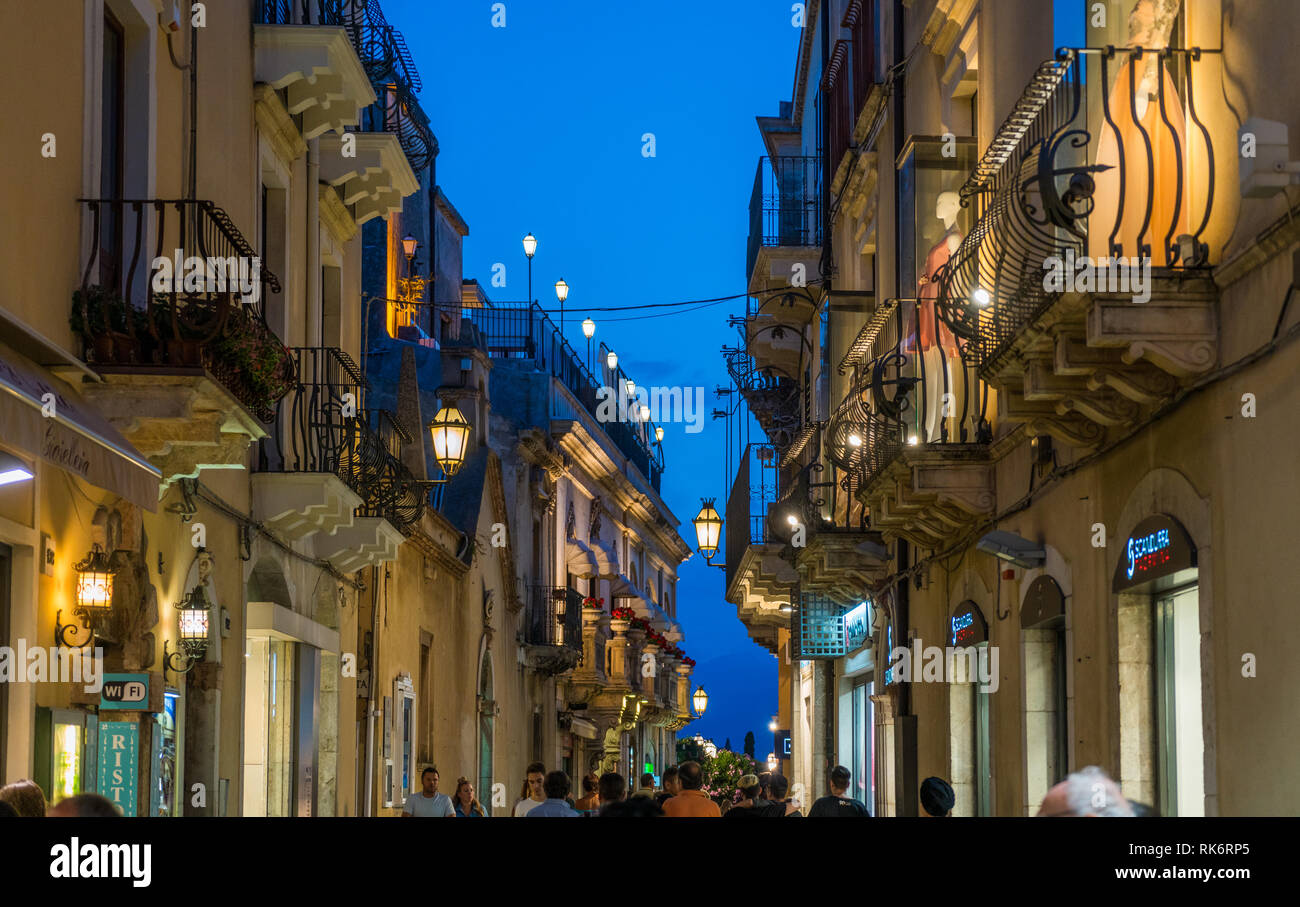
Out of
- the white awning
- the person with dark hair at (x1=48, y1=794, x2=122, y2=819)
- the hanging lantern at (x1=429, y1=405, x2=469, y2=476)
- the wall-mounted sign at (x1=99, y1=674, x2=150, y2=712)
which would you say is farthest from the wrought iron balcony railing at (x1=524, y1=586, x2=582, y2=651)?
the person with dark hair at (x1=48, y1=794, x2=122, y2=819)

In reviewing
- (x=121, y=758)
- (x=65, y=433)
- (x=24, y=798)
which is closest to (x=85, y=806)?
(x=24, y=798)

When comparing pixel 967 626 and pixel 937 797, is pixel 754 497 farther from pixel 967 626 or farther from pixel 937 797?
pixel 937 797

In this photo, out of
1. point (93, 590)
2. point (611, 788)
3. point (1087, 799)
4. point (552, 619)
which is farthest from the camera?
point (552, 619)

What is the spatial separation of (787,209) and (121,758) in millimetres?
17372

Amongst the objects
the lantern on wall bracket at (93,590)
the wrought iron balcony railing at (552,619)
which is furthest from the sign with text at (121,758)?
the wrought iron balcony railing at (552,619)

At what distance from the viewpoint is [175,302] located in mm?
10656

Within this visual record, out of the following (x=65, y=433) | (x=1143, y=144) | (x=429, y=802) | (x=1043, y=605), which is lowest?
(x=429, y=802)

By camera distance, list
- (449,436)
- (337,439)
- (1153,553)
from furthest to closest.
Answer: (449,436) < (337,439) < (1153,553)

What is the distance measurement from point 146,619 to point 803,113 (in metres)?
22.9

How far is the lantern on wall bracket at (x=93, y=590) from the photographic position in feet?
35.3

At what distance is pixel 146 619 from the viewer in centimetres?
1162

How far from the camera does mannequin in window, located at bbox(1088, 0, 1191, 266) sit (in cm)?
930

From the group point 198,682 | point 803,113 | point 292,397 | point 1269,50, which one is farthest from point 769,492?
point 1269,50

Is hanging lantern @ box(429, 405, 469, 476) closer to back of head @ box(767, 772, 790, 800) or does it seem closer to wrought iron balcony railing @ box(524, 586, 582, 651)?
back of head @ box(767, 772, 790, 800)
